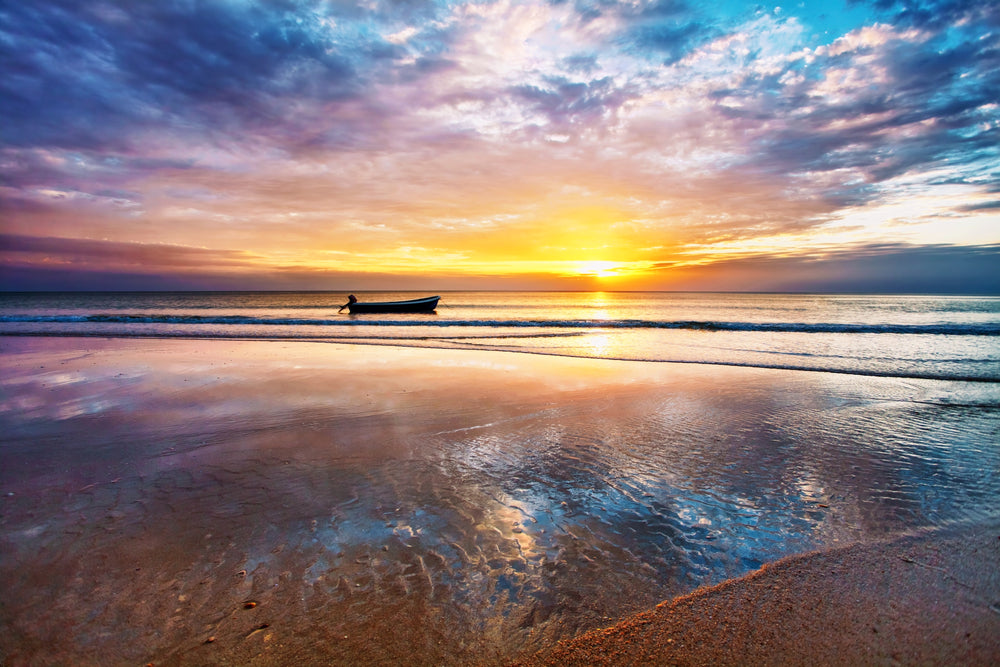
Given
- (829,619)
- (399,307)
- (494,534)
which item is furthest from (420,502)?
(399,307)

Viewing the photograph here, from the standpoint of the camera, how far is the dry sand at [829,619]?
2430 mm

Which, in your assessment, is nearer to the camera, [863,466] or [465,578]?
[465,578]

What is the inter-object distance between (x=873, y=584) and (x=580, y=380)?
779cm

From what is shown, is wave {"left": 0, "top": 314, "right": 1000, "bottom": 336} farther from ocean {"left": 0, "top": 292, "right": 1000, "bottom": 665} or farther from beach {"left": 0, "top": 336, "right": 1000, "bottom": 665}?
beach {"left": 0, "top": 336, "right": 1000, "bottom": 665}

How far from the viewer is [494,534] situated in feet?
12.1

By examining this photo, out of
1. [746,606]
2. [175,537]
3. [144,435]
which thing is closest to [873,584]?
[746,606]

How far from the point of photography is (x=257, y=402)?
8.30 meters

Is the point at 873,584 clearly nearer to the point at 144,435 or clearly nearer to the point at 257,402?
the point at 144,435

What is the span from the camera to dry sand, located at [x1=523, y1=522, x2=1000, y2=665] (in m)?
2.43

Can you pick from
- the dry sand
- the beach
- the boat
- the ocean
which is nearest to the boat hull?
the boat

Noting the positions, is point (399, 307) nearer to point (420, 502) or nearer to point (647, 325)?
point (647, 325)

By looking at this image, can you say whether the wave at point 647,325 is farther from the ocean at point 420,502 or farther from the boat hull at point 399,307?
the ocean at point 420,502

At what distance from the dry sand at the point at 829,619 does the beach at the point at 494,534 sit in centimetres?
2

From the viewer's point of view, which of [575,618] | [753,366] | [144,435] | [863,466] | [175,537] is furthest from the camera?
[753,366]
